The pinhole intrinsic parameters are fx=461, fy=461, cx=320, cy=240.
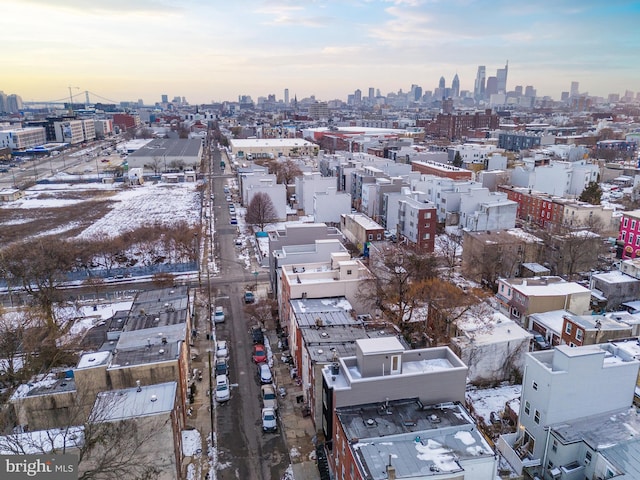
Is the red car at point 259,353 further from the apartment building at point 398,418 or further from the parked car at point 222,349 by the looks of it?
the apartment building at point 398,418

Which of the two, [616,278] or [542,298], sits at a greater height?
[616,278]

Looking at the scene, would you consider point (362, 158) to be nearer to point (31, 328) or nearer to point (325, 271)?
point (325, 271)

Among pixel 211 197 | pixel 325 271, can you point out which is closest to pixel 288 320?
pixel 325 271

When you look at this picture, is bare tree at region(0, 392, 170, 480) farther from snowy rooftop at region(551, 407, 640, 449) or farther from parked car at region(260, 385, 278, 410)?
snowy rooftop at region(551, 407, 640, 449)

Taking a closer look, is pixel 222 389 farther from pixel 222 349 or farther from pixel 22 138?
pixel 22 138

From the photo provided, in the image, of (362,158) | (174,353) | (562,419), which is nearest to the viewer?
(562,419)

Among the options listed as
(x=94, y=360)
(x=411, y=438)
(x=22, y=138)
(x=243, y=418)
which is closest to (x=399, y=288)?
(x=243, y=418)

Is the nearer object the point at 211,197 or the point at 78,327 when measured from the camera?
the point at 78,327
